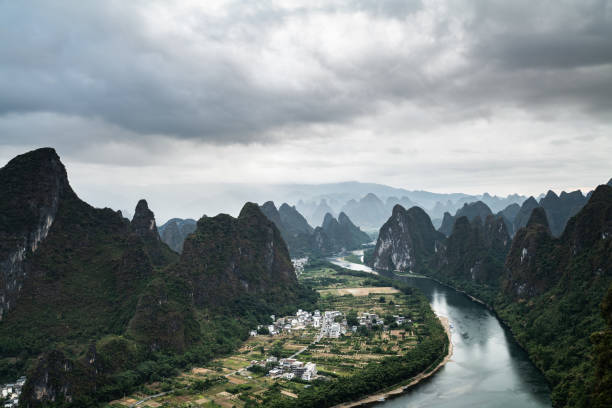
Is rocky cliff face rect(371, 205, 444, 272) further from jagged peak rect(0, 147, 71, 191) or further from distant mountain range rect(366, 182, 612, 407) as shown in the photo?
jagged peak rect(0, 147, 71, 191)

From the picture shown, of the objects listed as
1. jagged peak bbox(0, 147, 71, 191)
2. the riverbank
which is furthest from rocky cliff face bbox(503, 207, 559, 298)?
jagged peak bbox(0, 147, 71, 191)

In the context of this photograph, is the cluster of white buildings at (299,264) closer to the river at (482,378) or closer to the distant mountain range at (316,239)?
the distant mountain range at (316,239)

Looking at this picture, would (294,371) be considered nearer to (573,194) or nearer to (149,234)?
(149,234)

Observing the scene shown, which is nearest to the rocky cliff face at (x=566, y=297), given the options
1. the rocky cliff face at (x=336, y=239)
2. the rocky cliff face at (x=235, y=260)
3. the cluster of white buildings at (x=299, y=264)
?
the rocky cliff face at (x=235, y=260)

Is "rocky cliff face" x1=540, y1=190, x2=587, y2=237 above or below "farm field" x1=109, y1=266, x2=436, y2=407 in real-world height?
above

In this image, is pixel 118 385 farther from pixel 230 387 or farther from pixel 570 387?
pixel 570 387

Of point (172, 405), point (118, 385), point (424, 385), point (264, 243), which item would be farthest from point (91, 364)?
point (264, 243)

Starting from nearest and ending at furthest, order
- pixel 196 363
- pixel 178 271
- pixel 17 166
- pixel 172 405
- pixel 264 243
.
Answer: pixel 172 405 < pixel 196 363 < pixel 17 166 < pixel 178 271 < pixel 264 243
